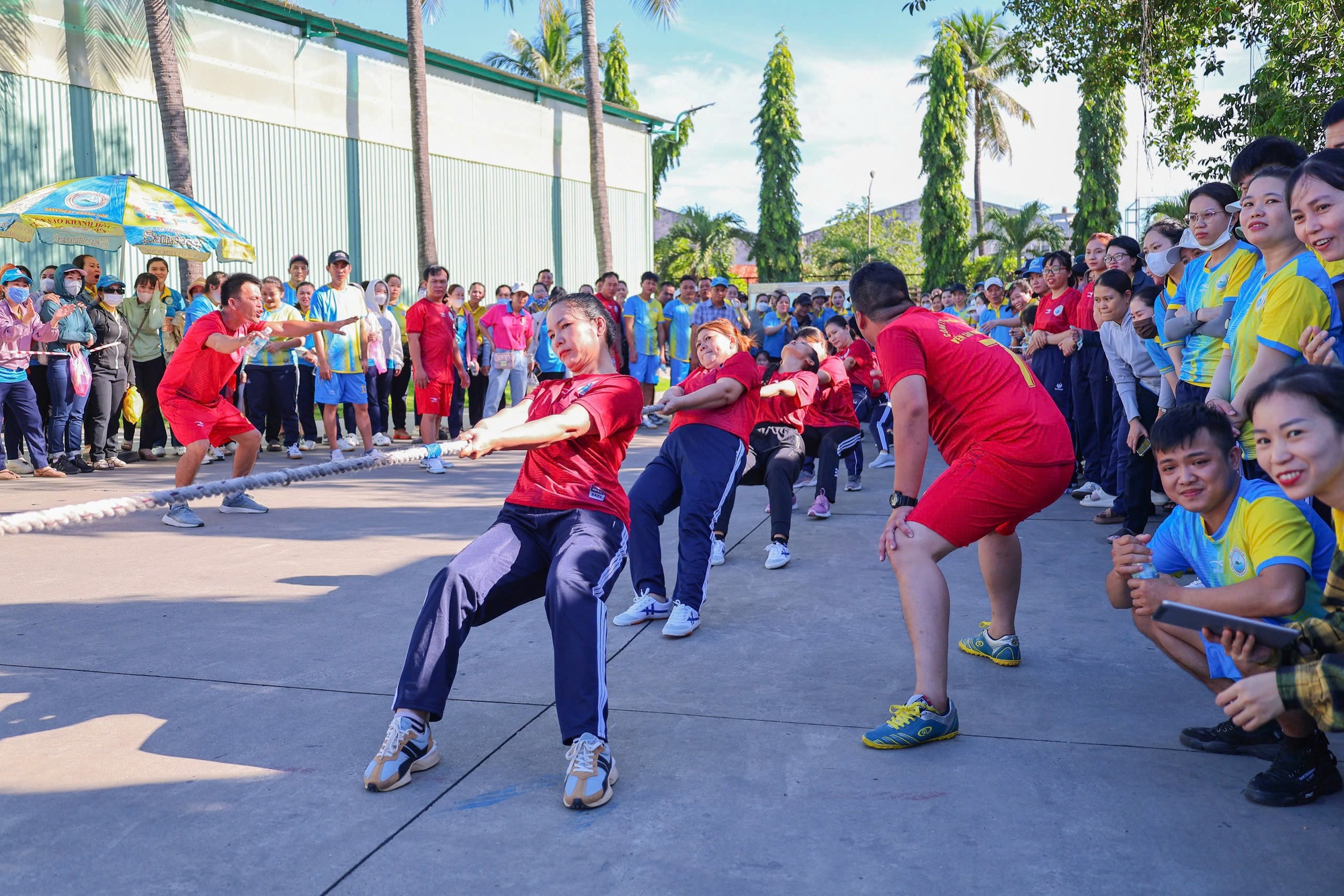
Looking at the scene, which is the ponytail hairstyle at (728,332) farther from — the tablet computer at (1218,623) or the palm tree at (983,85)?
the palm tree at (983,85)

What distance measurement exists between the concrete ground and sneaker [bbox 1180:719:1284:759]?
74 millimetres

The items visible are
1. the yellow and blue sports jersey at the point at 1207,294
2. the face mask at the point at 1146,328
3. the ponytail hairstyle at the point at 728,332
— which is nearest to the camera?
the yellow and blue sports jersey at the point at 1207,294

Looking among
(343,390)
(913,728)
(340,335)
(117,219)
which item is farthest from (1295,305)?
(117,219)

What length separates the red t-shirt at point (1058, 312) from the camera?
821 cm

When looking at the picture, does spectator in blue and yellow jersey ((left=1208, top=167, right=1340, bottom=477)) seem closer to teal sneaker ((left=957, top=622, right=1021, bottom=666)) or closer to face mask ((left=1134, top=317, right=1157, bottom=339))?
teal sneaker ((left=957, top=622, right=1021, bottom=666))

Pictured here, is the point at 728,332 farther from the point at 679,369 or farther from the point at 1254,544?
the point at 679,369

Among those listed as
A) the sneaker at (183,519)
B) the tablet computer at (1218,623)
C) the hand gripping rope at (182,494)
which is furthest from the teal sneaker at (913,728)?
the sneaker at (183,519)

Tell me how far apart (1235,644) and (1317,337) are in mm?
1480

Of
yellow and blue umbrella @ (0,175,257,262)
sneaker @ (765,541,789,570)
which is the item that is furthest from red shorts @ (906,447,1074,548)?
yellow and blue umbrella @ (0,175,257,262)

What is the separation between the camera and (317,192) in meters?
17.6

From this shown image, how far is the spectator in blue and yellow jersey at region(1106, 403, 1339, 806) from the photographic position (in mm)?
2877

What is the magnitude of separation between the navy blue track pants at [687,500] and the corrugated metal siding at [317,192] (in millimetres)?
11702

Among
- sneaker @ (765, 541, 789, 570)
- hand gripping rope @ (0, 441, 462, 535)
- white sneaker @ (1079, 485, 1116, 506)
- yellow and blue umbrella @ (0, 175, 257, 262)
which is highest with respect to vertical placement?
yellow and blue umbrella @ (0, 175, 257, 262)

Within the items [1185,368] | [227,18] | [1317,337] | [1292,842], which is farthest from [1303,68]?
Result: [227,18]
